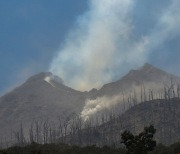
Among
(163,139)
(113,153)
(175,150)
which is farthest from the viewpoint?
(163,139)

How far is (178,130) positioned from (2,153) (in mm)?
147274

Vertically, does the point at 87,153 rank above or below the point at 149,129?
below

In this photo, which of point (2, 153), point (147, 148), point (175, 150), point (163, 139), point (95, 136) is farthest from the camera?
point (95, 136)

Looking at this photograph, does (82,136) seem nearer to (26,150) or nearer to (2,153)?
(26,150)

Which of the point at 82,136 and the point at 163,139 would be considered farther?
the point at 82,136

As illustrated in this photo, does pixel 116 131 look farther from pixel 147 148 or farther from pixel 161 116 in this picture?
pixel 147 148

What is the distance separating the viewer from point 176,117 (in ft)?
647

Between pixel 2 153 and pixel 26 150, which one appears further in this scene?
pixel 26 150

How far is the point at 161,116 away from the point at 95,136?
126 ft

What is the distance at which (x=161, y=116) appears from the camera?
19975 cm

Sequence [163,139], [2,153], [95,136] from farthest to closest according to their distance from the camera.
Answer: [95,136] < [163,139] < [2,153]

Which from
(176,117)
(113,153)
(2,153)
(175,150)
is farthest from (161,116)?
(2,153)

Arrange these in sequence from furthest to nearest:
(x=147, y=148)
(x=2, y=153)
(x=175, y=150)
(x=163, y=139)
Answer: (x=163, y=139), (x=175, y=150), (x=2, y=153), (x=147, y=148)

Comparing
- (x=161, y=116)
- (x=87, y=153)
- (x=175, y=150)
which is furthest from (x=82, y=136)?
(x=175, y=150)
